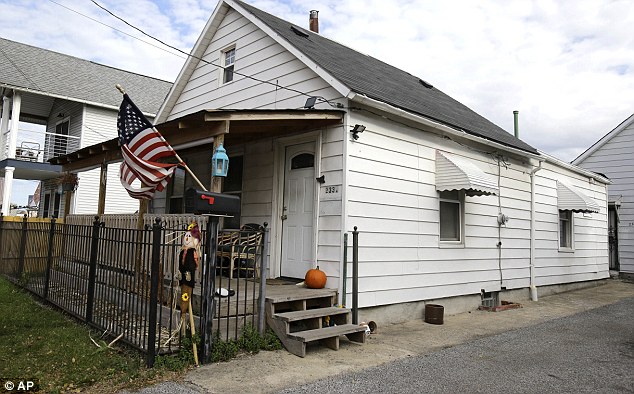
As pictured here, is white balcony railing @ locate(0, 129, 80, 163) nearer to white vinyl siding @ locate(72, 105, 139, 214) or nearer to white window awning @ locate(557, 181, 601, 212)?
white vinyl siding @ locate(72, 105, 139, 214)

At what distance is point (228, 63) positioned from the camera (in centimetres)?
1034

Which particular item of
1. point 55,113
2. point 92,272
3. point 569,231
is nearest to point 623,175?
point 569,231

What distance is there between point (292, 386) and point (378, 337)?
2.45 m

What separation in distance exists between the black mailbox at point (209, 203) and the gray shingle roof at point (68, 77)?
1478cm

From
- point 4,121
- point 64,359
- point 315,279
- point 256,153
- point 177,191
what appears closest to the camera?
point 64,359

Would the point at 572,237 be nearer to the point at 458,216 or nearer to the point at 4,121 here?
the point at 458,216

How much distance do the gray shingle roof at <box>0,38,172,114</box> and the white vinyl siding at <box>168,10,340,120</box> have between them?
8.26 m

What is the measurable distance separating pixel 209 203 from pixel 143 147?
6.42 feet

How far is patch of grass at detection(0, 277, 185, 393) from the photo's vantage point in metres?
4.26

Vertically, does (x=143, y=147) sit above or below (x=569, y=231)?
above

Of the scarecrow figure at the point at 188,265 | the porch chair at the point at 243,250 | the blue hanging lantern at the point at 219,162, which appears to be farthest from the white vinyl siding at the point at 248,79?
the scarecrow figure at the point at 188,265

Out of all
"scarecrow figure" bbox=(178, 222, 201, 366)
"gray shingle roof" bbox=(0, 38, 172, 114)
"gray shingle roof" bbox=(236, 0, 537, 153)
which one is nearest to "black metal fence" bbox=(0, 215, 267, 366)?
"scarecrow figure" bbox=(178, 222, 201, 366)

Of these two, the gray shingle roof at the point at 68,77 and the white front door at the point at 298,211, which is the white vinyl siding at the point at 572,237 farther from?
the gray shingle roof at the point at 68,77

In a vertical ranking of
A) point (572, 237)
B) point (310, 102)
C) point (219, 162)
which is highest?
point (310, 102)
